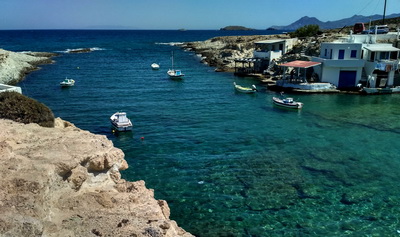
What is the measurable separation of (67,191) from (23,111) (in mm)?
8060

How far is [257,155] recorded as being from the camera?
26984 millimetres

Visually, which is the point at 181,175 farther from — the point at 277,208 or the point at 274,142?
the point at 274,142

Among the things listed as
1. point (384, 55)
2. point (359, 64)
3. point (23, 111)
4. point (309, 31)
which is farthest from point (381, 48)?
point (23, 111)

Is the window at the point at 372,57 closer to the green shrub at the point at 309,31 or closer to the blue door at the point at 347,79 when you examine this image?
the blue door at the point at 347,79

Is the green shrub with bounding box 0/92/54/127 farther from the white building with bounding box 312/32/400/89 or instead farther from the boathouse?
the boathouse

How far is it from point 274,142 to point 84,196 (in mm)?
21989

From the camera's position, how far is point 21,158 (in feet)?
37.2

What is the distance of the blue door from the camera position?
182 ft

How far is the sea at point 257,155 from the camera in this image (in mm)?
18125

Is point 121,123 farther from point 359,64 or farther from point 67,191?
point 359,64

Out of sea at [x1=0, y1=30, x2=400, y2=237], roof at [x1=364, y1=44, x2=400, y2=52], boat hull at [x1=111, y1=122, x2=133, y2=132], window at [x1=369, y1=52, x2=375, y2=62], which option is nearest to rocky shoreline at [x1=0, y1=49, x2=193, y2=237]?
sea at [x1=0, y1=30, x2=400, y2=237]

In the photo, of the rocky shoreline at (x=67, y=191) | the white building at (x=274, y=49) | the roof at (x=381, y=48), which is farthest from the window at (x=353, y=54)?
Answer: the rocky shoreline at (x=67, y=191)

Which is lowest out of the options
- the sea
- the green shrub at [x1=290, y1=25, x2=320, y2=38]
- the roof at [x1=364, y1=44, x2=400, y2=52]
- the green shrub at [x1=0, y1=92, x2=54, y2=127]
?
the sea

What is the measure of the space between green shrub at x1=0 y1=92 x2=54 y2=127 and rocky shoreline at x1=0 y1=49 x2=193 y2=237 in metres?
1.17
